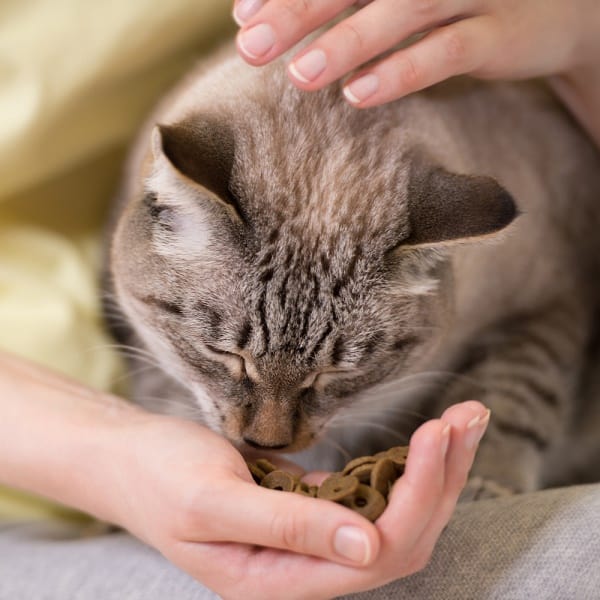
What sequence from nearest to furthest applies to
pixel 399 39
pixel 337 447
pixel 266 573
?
pixel 266 573 → pixel 399 39 → pixel 337 447

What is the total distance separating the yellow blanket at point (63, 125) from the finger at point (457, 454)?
961 mm

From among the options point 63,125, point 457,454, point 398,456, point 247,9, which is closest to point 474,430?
point 457,454

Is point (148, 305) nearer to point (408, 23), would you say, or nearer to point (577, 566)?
point (408, 23)

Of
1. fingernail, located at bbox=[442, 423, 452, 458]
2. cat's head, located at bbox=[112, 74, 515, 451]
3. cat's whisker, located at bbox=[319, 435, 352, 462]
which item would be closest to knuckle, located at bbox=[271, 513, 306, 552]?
fingernail, located at bbox=[442, 423, 452, 458]

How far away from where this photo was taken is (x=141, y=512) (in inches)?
55.9

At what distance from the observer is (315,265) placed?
1485 mm

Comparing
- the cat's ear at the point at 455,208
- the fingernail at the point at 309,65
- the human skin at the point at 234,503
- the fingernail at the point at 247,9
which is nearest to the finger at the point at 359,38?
the fingernail at the point at 309,65

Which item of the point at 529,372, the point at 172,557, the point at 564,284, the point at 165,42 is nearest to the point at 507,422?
the point at 529,372

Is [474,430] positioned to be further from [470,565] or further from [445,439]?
[470,565]

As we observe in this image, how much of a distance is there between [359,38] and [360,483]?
2.45 ft

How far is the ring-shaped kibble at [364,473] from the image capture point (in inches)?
51.6

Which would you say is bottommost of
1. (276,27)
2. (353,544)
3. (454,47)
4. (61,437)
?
(353,544)

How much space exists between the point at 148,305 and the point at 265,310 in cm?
29

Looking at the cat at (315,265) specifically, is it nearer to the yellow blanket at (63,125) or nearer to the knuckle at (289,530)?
the yellow blanket at (63,125)
